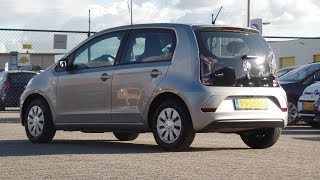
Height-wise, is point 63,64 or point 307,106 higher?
point 63,64

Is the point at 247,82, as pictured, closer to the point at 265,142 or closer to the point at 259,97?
the point at 259,97

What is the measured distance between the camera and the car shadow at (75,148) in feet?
29.6

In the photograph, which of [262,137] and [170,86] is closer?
[170,86]

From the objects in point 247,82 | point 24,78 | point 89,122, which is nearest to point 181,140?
point 247,82

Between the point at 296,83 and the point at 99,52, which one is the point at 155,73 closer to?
the point at 99,52

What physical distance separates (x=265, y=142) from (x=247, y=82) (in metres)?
1.14

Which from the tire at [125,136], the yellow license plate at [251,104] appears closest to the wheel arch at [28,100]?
the tire at [125,136]

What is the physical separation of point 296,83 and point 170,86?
8396 mm

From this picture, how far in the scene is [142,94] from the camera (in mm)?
9422

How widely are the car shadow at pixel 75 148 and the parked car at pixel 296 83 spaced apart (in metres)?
6.76

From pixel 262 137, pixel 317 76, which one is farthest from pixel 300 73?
pixel 262 137

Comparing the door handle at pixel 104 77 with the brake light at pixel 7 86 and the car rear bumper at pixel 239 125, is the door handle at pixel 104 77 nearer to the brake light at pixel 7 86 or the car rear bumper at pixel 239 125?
the car rear bumper at pixel 239 125

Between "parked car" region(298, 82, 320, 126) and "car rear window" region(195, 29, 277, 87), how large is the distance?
18.7 ft

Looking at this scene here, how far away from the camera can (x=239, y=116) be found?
29.4 ft
